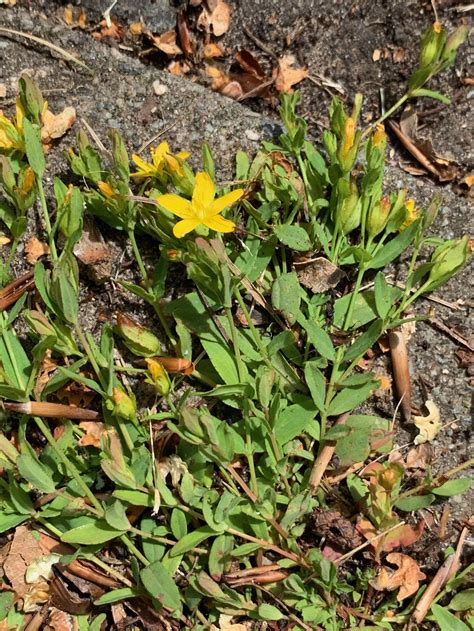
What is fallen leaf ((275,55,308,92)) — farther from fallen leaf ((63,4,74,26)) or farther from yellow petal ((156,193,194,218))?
yellow petal ((156,193,194,218))

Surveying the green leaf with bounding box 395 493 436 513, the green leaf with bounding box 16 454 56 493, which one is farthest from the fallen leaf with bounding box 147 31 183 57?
the green leaf with bounding box 395 493 436 513

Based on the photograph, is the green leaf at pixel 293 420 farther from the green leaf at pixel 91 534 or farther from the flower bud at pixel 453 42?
the flower bud at pixel 453 42

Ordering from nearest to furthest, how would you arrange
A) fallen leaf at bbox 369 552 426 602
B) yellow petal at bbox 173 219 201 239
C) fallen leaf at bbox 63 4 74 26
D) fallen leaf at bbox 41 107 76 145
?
yellow petal at bbox 173 219 201 239
fallen leaf at bbox 369 552 426 602
fallen leaf at bbox 41 107 76 145
fallen leaf at bbox 63 4 74 26

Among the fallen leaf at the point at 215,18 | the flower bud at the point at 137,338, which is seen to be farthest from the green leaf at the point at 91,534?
the fallen leaf at the point at 215,18

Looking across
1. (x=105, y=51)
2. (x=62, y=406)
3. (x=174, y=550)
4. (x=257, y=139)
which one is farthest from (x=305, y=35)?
(x=174, y=550)

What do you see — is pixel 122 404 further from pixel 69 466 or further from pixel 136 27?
pixel 136 27
